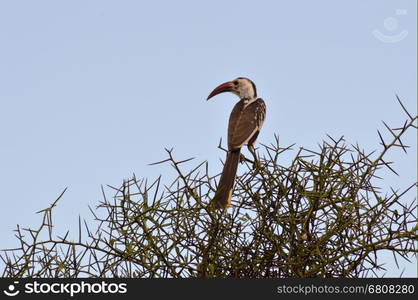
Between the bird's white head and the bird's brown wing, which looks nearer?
the bird's brown wing

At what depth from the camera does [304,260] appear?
319cm

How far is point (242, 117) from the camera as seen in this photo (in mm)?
6914

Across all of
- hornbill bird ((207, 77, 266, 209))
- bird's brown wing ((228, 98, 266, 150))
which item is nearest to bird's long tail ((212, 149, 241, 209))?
hornbill bird ((207, 77, 266, 209))

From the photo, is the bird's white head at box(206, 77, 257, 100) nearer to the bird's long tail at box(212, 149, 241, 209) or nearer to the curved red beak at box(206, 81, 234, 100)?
the curved red beak at box(206, 81, 234, 100)

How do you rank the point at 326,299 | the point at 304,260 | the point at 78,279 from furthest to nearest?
the point at 78,279
the point at 304,260
the point at 326,299

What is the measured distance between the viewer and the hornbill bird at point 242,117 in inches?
238

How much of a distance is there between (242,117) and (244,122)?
0.20 metres

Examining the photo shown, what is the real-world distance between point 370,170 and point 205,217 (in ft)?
3.16

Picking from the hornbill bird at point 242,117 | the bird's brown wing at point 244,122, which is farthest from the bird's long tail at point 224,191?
the bird's brown wing at point 244,122

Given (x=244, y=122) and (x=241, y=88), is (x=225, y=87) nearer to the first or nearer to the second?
(x=241, y=88)

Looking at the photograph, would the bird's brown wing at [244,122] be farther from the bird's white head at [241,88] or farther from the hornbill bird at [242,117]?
the bird's white head at [241,88]

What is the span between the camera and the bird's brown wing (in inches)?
247

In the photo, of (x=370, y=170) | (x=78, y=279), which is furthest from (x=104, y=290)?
(x=370, y=170)

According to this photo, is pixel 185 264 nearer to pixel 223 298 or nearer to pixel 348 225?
pixel 223 298
